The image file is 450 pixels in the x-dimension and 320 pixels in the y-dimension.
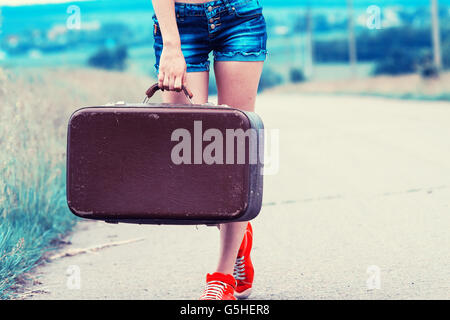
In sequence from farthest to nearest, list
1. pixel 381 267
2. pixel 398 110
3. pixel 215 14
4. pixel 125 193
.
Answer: pixel 398 110 → pixel 381 267 → pixel 215 14 → pixel 125 193

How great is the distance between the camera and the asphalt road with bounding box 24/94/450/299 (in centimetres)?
350

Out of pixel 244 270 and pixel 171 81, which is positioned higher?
pixel 171 81

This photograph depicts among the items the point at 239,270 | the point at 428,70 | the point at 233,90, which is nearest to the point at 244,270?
the point at 239,270

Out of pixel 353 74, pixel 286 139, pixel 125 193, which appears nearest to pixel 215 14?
pixel 125 193

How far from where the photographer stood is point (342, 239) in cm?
443

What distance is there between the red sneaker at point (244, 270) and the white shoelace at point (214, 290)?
9.5 inches

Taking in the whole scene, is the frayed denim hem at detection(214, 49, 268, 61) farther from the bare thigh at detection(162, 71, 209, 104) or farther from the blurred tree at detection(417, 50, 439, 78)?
the blurred tree at detection(417, 50, 439, 78)

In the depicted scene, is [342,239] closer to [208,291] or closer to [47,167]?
[208,291]

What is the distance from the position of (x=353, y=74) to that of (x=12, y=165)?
1952 inches

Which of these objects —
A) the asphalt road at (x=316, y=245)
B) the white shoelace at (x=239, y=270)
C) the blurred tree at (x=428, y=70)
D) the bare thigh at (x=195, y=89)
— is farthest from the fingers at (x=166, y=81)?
the blurred tree at (x=428, y=70)

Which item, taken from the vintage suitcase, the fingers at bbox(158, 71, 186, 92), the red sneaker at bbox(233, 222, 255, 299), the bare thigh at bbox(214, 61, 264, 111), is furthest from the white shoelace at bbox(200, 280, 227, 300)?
the fingers at bbox(158, 71, 186, 92)

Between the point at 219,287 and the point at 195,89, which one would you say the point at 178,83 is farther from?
the point at 219,287

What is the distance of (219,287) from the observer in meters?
3.10

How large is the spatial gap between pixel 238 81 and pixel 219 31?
217mm
